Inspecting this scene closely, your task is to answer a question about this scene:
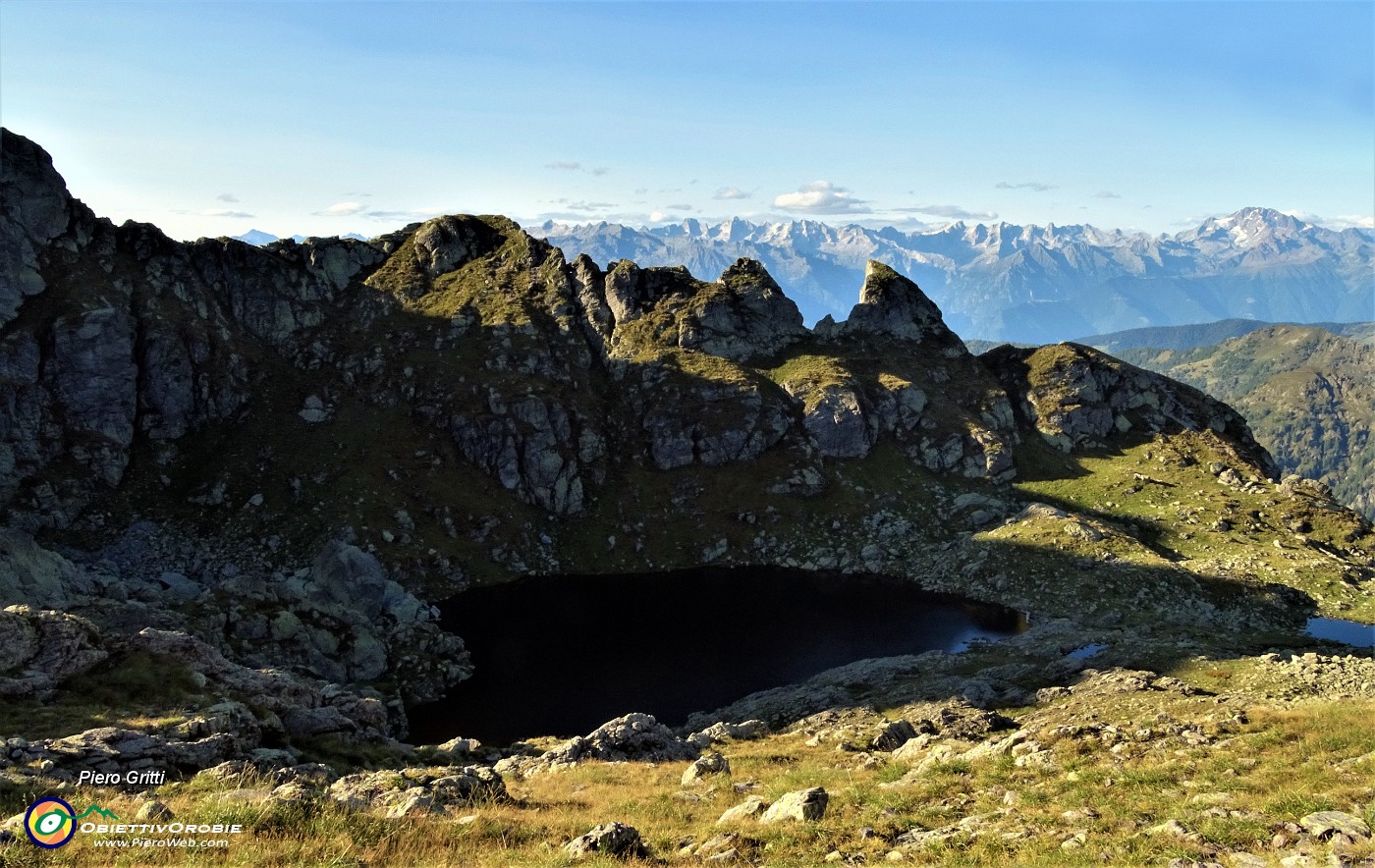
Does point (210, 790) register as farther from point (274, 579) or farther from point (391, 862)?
point (274, 579)

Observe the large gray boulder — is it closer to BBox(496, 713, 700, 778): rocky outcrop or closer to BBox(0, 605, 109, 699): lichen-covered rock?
BBox(0, 605, 109, 699): lichen-covered rock

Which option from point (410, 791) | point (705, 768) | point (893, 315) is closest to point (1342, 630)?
point (893, 315)

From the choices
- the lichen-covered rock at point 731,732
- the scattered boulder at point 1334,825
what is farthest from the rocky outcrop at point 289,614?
the scattered boulder at point 1334,825

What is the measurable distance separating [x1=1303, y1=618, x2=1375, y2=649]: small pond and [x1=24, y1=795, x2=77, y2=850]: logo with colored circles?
359 ft

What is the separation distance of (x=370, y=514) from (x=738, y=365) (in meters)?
71.6

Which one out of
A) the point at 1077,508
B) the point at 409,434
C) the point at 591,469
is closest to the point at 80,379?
the point at 409,434

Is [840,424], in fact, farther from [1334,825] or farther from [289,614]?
[1334,825]

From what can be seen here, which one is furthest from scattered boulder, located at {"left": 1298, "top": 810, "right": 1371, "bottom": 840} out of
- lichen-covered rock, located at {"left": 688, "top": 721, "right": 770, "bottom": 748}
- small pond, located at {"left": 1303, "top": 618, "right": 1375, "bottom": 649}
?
small pond, located at {"left": 1303, "top": 618, "right": 1375, "bottom": 649}

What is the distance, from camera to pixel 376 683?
70.3 meters

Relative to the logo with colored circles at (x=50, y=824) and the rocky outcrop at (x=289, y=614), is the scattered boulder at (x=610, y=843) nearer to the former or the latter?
the logo with colored circles at (x=50, y=824)

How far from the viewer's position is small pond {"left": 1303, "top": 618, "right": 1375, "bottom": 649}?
8381 centimetres

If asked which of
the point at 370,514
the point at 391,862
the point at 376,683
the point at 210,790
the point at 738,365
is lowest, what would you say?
the point at 376,683

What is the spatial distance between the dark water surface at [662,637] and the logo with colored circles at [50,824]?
4438 cm

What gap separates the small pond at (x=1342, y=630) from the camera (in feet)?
275
